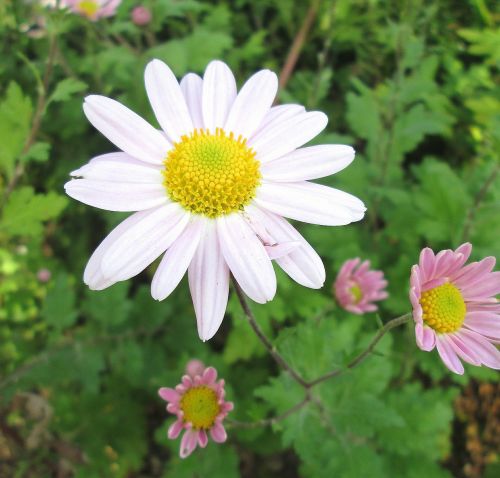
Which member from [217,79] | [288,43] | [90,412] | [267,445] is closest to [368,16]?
[288,43]

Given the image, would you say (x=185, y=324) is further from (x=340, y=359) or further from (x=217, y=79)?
(x=217, y=79)

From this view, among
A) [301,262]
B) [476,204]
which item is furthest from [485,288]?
[476,204]

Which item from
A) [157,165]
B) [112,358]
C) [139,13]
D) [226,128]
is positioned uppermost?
[226,128]

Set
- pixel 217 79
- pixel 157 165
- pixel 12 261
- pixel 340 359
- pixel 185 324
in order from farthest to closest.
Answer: pixel 12 261 < pixel 185 324 < pixel 340 359 < pixel 217 79 < pixel 157 165

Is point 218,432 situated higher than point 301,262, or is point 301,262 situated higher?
point 301,262

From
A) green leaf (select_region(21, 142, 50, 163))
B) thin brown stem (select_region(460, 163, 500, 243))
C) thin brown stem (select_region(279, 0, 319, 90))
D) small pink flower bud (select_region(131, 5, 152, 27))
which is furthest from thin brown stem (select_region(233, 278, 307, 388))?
thin brown stem (select_region(279, 0, 319, 90))

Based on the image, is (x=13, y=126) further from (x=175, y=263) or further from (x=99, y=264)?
(x=175, y=263)
